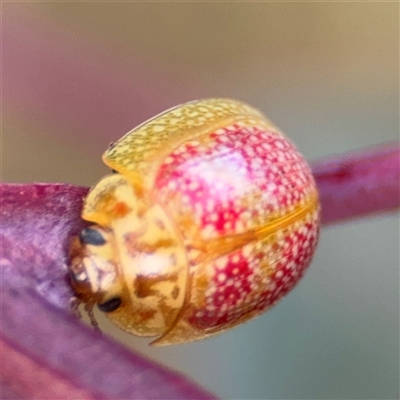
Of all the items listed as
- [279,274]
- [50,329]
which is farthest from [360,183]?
[50,329]

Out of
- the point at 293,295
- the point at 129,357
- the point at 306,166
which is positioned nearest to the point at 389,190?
the point at 306,166

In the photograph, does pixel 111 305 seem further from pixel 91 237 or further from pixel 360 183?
pixel 360 183

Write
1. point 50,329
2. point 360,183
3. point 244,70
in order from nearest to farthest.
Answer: point 50,329 → point 360,183 → point 244,70

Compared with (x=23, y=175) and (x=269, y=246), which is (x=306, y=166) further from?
(x=23, y=175)

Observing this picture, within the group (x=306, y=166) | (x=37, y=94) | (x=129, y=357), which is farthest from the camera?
(x=37, y=94)

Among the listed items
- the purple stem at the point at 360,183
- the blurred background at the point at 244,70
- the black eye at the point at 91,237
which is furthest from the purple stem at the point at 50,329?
the blurred background at the point at 244,70

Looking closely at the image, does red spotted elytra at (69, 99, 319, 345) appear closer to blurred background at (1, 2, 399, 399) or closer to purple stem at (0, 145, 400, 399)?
purple stem at (0, 145, 400, 399)
